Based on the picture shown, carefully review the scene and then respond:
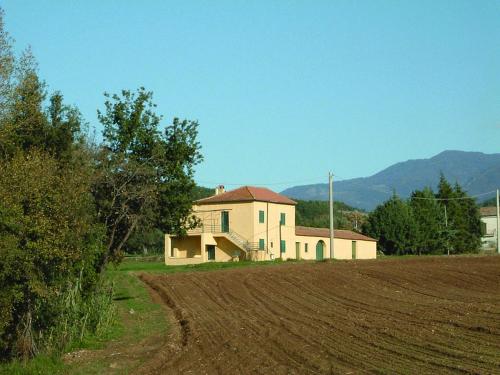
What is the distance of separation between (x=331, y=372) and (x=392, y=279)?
23.3 metres

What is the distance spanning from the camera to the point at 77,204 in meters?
21.1

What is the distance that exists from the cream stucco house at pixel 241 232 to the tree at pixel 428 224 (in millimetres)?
19359

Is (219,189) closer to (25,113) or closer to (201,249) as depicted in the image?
(201,249)

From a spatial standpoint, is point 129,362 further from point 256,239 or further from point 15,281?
point 256,239

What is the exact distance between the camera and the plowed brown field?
14977 millimetres

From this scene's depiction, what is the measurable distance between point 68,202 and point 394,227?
6936cm

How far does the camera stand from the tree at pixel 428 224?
86.9 meters

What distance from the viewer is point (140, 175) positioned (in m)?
29.8

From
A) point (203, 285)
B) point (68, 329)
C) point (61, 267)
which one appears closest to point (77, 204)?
point (61, 267)

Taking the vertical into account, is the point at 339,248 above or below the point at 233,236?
below

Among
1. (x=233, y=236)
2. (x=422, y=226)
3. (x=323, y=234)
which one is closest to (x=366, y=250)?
(x=323, y=234)

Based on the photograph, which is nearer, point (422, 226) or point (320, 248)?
point (320, 248)

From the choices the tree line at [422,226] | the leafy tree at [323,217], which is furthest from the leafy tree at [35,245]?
the leafy tree at [323,217]

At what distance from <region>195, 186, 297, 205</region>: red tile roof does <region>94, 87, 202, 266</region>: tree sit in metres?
34.8
